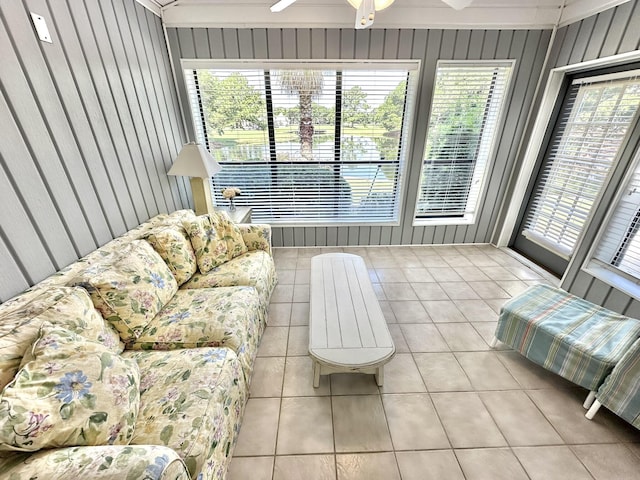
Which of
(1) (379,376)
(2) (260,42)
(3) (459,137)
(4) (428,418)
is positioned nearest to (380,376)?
(1) (379,376)

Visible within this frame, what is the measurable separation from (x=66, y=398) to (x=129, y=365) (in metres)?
0.24

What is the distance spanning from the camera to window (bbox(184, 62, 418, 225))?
2789 mm

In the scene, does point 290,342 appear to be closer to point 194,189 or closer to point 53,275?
point 53,275

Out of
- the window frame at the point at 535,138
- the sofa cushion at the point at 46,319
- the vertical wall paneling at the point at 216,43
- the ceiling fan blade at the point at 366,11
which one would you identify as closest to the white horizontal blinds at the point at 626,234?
the window frame at the point at 535,138

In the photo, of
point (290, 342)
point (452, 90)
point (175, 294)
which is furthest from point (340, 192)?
point (175, 294)

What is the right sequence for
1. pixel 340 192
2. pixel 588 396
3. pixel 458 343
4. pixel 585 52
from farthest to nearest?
pixel 340 192 < pixel 585 52 < pixel 458 343 < pixel 588 396

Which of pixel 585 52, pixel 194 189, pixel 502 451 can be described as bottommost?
pixel 502 451

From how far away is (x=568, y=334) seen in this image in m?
1.55

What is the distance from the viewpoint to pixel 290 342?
78.9 inches

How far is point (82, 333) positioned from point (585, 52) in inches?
163

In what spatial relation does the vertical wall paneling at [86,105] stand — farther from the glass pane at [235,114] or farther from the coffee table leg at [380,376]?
the coffee table leg at [380,376]

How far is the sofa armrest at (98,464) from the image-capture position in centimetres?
72

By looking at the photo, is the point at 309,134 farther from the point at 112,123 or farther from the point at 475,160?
the point at 475,160

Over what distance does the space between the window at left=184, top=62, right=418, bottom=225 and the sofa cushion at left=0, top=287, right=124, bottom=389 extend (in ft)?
7.32
